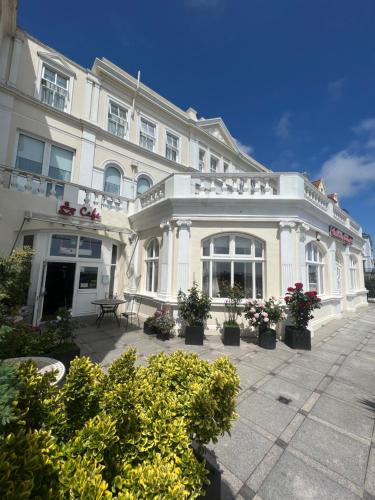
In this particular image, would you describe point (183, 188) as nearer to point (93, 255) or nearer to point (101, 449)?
point (93, 255)

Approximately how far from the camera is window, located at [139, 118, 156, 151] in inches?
512

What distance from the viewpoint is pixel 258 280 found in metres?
7.58

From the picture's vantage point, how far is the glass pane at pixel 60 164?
32.6ft

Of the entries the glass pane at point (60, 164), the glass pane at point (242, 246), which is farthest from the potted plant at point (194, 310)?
the glass pane at point (60, 164)

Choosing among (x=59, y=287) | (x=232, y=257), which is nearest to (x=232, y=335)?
(x=232, y=257)

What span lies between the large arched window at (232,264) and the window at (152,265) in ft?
7.99

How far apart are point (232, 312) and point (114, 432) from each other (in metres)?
5.96

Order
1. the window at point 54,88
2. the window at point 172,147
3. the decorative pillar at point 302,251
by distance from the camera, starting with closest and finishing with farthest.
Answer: the decorative pillar at point 302,251, the window at point 54,88, the window at point 172,147

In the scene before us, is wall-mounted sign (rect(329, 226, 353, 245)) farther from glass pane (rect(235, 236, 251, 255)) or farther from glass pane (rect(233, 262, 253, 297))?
glass pane (rect(233, 262, 253, 297))

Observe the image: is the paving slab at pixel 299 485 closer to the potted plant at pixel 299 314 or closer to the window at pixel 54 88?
the potted plant at pixel 299 314

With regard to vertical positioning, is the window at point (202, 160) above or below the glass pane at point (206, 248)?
above

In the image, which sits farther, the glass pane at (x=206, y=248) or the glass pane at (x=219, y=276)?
the glass pane at (x=206, y=248)

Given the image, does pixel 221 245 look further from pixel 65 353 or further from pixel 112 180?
pixel 112 180

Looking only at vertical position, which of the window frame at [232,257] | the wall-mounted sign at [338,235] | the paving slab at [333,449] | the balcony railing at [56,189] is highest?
the balcony railing at [56,189]
